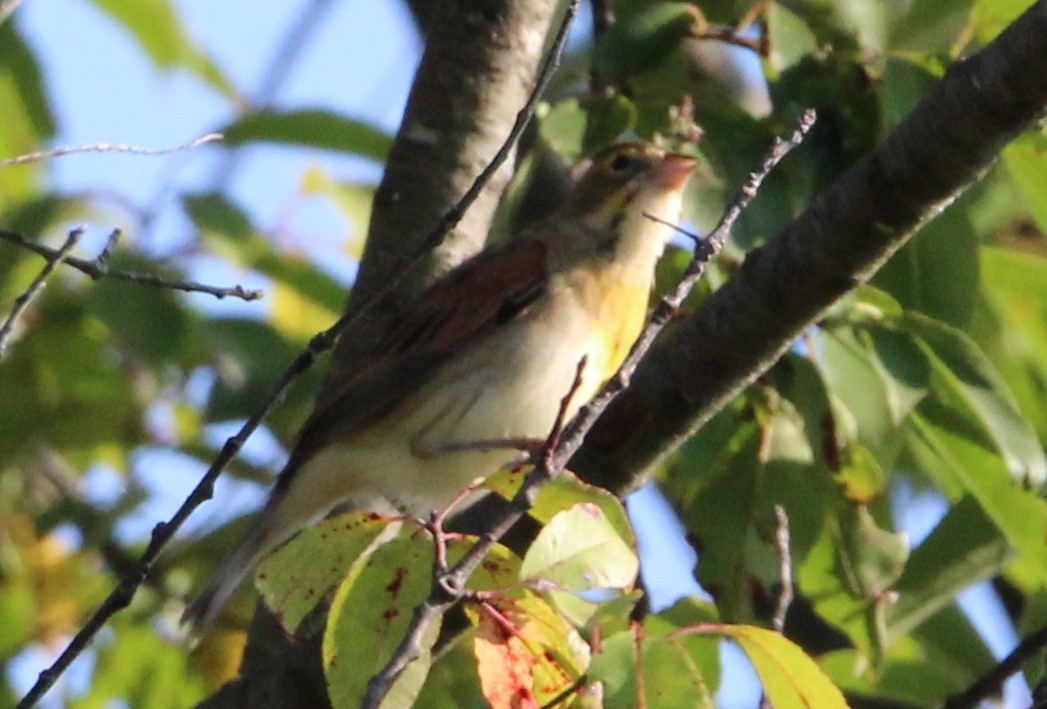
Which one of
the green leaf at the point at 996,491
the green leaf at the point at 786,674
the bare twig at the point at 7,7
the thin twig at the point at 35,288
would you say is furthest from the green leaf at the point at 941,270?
the bare twig at the point at 7,7

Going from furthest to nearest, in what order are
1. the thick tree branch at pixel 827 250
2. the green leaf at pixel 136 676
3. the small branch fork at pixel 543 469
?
the green leaf at pixel 136 676, the thick tree branch at pixel 827 250, the small branch fork at pixel 543 469

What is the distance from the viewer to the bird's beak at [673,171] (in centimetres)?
449

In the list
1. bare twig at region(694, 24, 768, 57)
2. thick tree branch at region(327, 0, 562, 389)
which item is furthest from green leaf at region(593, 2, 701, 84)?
thick tree branch at region(327, 0, 562, 389)

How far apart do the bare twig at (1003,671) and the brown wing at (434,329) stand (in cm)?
167

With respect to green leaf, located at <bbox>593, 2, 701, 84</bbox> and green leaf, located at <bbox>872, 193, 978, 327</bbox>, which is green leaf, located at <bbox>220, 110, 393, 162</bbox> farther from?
green leaf, located at <bbox>872, 193, 978, 327</bbox>

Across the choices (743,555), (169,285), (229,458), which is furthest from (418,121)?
(229,458)

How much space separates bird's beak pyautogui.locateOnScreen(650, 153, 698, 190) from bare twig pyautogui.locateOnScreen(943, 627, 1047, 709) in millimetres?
1408

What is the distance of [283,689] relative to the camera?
159 inches

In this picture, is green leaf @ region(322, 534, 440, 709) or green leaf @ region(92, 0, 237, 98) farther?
green leaf @ region(92, 0, 237, 98)

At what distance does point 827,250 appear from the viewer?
3.49 m

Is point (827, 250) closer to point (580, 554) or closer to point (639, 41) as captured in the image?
point (580, 554)

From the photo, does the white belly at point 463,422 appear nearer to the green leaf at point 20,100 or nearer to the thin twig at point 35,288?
the green leaf at point 20,100

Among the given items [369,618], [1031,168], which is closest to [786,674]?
[369,618]

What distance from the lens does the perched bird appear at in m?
4.88
